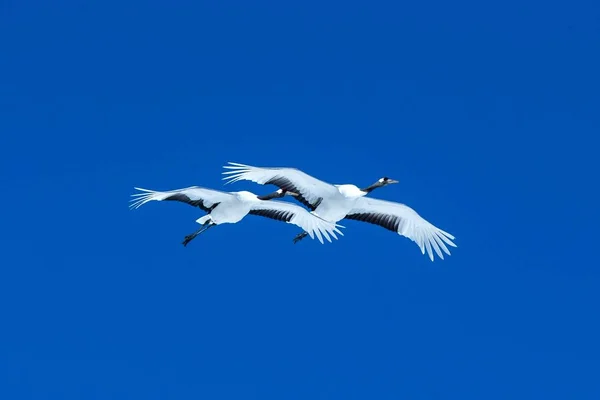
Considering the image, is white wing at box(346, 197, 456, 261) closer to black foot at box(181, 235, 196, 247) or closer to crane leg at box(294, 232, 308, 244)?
crane leg at box(294, 232, 308, 244)

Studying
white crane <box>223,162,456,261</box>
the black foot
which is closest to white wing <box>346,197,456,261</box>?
white crane <box>223,162,456,261</box>

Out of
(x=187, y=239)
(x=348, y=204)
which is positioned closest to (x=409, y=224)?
(x=348, y=204)

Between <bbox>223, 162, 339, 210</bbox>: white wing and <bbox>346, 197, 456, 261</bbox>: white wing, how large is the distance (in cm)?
178

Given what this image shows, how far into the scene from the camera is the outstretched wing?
63062mm

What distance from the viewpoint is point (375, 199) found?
6306 centimetres

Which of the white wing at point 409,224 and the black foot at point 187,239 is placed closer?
the white wing at point 409,224

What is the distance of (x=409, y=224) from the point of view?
63.3m

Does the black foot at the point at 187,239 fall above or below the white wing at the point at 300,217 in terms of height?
above

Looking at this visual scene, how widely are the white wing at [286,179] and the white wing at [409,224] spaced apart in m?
1.78

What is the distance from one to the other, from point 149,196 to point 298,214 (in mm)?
5753

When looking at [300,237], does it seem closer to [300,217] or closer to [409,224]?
[300,217]

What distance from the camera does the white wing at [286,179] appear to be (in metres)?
61.2

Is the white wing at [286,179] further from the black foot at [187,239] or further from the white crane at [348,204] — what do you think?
the black foot at [187,239]

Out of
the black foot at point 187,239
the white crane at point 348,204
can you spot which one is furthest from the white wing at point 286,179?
the black foot at point 187,239
